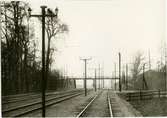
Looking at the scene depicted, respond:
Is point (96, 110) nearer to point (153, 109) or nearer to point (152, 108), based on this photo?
point (153, 109)

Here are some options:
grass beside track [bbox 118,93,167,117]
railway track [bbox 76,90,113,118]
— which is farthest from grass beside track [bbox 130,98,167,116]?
railway track [bbox 76,90,113,118]

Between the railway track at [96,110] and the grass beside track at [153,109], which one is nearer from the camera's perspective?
the railway track at [96,110]

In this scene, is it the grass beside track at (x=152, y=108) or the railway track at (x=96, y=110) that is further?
the grass beside track at (x=152, y=108)

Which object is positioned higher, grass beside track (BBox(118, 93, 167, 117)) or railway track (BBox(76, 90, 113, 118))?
railway track (BBox(76, 90, 113, 118))

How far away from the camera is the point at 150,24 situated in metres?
19.3

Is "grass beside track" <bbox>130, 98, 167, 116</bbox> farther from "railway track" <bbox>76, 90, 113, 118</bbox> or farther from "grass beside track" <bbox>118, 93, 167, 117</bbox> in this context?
"railway track" <bbox>76, 90, 113, 118</bbox>

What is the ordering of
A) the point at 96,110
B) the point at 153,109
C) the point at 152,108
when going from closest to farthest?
the point at 96,110
the point at 153,109
the point at 152,108

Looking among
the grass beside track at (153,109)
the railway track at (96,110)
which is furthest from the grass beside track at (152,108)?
the railway track at (96,110)

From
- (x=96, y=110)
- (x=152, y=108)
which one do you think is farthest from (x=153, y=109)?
(x=96, y=110)

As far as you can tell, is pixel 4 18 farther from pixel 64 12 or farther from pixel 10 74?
pixel 64 12

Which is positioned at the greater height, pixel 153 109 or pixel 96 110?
pixel 96 110

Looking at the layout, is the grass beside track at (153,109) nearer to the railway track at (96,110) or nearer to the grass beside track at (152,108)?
the grass beside track at (152,108)

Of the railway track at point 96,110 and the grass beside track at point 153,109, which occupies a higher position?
the railway track at point 96,110

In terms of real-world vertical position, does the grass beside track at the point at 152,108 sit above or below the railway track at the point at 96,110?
below
